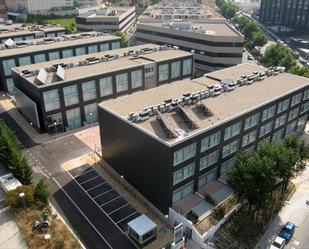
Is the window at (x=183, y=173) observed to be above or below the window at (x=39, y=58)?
below

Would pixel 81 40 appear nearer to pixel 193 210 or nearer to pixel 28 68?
pixel 28 68

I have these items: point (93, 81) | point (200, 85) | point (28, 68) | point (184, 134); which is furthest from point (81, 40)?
point (184, 134)

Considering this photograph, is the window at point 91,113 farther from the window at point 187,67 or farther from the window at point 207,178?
the window at point 207,178

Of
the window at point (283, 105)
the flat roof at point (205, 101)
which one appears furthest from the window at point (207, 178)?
the window at point (283, 105)

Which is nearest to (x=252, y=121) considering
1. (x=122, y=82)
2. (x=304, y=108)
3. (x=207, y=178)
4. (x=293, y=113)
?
(x=207, y=178)

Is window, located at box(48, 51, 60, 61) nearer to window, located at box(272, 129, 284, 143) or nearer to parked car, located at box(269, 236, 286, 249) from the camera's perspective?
window, located at box(272, 129, 284, 143)

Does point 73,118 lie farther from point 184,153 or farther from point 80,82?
point 184,153
